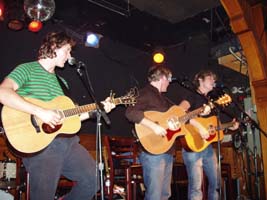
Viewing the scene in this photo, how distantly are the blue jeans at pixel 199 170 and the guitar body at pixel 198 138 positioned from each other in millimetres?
74

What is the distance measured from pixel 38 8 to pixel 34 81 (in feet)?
11.4

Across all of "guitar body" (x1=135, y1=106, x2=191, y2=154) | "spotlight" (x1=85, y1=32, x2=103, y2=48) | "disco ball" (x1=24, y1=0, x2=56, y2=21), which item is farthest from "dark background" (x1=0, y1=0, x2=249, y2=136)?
"guitar body" (x1=135, y1=106, x2=191, y2=154)

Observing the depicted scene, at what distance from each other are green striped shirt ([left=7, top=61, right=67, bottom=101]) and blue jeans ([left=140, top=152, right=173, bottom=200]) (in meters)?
1.44

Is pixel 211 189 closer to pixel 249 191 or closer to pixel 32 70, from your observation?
pixel 32 70

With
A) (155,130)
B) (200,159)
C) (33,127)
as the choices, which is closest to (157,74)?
(155,130)

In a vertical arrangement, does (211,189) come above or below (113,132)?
below

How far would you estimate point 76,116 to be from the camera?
3.40 m

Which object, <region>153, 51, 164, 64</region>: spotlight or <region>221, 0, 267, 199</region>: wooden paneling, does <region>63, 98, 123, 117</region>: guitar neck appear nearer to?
<region>221, 0, 267, 199</region>: wooden paneling

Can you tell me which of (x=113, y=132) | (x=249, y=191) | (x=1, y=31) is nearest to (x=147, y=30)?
(x=113, y=132)

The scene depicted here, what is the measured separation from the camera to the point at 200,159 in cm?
468

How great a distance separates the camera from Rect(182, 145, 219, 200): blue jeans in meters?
4.52

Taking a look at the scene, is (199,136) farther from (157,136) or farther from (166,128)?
(157,136)

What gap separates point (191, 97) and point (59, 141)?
8.06ft

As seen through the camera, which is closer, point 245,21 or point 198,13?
point 245,21
